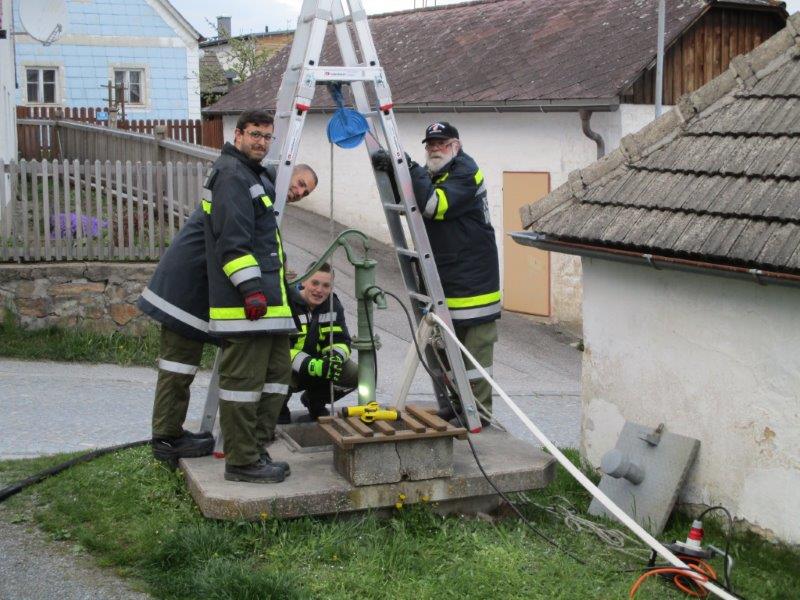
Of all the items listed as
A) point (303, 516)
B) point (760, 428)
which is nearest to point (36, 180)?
point (303, 516)

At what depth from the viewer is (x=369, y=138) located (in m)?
6.42

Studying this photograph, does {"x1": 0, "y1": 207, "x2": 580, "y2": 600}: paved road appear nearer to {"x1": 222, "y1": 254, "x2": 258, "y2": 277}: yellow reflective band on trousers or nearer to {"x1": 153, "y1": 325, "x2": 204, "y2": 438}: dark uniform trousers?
{"x1": 153, "y1": 325, "x2": 204, "y2": 438}: dark uniform trousers

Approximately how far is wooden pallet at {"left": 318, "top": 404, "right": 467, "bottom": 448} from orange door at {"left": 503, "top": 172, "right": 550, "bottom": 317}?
30.5ft

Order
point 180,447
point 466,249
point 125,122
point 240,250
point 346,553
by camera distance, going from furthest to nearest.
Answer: point 125,122 → point 466,249 → point 180,447 → point 240,250 → point 346,553

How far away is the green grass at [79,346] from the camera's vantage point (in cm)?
1080

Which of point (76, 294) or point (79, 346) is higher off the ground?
point (76, 294)

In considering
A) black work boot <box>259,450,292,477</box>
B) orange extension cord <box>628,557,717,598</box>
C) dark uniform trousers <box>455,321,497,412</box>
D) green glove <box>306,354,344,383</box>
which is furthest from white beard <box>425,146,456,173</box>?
orange extension cord <box>628,557,717,598</box>

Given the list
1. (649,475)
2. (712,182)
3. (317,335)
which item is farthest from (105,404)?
(712,182)

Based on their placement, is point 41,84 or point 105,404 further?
point 41,84

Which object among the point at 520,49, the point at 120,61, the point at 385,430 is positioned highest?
the point at 120,61

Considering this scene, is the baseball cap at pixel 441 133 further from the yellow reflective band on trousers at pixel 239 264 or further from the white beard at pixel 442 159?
the yellow reflective band on trousers at pixel 239 264

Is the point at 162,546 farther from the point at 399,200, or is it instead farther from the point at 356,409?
the point at 399,200

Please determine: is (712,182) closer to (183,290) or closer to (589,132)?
(183,290)

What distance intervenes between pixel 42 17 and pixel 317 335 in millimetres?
9380
